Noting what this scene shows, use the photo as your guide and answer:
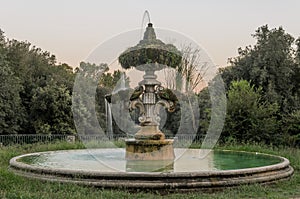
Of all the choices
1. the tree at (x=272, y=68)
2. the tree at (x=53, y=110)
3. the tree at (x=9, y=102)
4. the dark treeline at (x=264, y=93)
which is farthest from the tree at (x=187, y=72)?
the tree at (x=9, y=102)

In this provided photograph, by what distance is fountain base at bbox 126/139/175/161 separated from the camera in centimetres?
1326

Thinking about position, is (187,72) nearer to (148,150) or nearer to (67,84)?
(148,150)

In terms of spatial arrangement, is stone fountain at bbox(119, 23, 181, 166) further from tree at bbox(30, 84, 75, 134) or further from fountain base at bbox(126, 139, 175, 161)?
tree at bbox(30, 84, 75, 134)

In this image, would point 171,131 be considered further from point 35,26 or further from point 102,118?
point 35,26

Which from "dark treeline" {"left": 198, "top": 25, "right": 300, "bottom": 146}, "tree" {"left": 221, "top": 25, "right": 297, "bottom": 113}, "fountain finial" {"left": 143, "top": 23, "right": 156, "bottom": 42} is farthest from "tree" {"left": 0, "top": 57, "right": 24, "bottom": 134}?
"fountain finial" {"left": 143, "top": 23, "right": 156, "bottom": 42}

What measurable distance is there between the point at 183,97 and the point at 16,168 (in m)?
9.75

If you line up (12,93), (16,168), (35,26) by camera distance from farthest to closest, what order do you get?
1. (12,93)
2. (35,26)
3. (16,168)

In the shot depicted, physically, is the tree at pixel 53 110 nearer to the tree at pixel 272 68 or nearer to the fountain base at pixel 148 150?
the tree at pixel 272 68

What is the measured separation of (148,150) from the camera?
43.5 feet

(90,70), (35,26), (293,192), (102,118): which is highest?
(35,26)

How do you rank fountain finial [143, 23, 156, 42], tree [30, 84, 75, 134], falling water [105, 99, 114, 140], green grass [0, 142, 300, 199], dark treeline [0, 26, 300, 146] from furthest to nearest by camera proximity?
1. tree [30, 84, 75, 134]
2. dark treeline [0, 26, 300, 146]
3. falling water [105, 99, 114, 140]
4. fountain finial [143, 23, 156, 42]
5. green grass [0, 142, 300, 199]

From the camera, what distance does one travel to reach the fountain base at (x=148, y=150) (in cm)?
1326

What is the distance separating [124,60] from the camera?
46.9ft

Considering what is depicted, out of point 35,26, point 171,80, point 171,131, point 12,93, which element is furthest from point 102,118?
point 12,93
